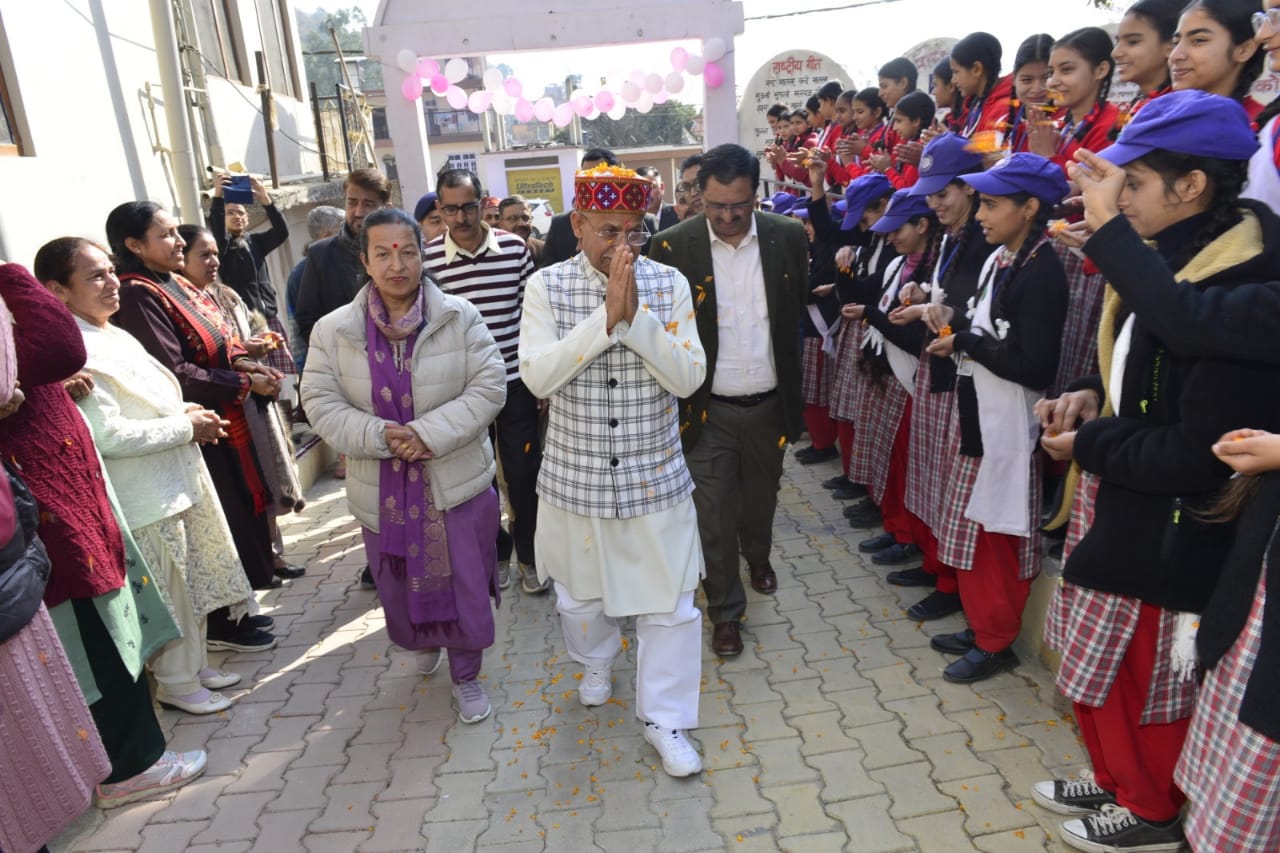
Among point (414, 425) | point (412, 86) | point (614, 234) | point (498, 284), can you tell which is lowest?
point (414, 425)

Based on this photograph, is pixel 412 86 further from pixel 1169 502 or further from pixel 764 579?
pixel 1169 502

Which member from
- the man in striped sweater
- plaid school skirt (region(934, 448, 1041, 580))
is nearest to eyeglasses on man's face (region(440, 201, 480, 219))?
the man in striped sweater

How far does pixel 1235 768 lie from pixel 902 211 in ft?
9.36

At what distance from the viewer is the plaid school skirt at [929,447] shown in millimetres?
3580

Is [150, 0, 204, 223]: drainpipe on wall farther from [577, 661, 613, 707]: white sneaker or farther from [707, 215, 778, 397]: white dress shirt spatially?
[577, 661, 613, 707]: white sneaker

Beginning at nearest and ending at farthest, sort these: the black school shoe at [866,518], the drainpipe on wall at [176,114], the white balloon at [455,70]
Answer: the black school shoe at [866,518] → the drainpipe on wall at [176,114] → the white balloon at [455,70]

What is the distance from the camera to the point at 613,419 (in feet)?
9.87

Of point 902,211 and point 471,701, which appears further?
point 902,211

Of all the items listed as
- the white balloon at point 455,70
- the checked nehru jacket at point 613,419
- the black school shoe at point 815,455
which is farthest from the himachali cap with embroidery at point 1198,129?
the white balloon at point 455,70

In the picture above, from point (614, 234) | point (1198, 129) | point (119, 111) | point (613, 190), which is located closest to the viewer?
point (1198, 129)

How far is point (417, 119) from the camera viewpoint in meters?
10.6

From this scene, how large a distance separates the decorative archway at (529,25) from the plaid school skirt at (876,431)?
705 centimetres

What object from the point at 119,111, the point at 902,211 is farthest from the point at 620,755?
the point at 119,111

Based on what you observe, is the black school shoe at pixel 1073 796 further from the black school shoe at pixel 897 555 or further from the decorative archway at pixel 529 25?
the decorative archway at pixel 529 25
